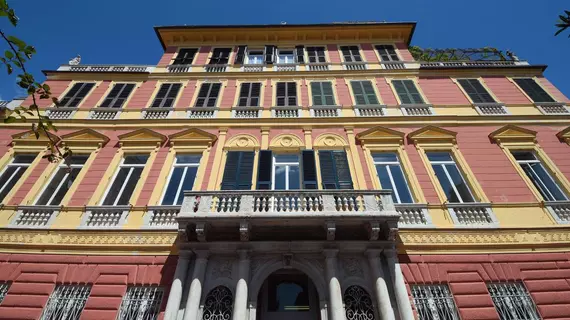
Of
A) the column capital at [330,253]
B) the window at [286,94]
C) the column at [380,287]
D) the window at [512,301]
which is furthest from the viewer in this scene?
the window at [286,94]

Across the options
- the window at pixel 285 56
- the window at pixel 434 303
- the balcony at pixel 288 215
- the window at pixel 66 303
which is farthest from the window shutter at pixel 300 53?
the window at pixel 66 303

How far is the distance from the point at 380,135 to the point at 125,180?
30.9 feet

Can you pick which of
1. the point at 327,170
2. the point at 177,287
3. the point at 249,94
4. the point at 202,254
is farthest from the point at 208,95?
the point at 177,287

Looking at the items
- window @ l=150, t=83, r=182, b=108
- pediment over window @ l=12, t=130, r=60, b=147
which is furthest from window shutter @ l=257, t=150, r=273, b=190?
pediment over window @ l=12, t=130, r=60, b=147

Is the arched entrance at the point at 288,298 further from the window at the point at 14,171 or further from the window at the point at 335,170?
the window at the point at 14,171

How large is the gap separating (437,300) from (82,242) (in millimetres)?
9742

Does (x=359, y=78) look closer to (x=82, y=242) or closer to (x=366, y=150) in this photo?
(x=366, y=150)

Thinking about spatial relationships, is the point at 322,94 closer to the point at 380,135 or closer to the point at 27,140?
the point at 380,135

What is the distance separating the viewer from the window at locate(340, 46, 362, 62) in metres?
15.4

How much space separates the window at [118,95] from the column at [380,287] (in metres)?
11.9

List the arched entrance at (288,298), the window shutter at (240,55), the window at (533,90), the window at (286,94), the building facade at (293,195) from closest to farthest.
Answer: the building facade at (293,195) → the arched entrance at (288,298) → the window at (533,90) → the window at (286,94) → the window shutter at (240,55)

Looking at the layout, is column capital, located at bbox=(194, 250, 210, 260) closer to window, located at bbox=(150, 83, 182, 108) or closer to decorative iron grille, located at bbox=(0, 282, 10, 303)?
decorative iron grille, located at bbox=(0, 282, 10, 303)

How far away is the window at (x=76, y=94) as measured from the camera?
12.8 m

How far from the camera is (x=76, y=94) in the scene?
520 inches
